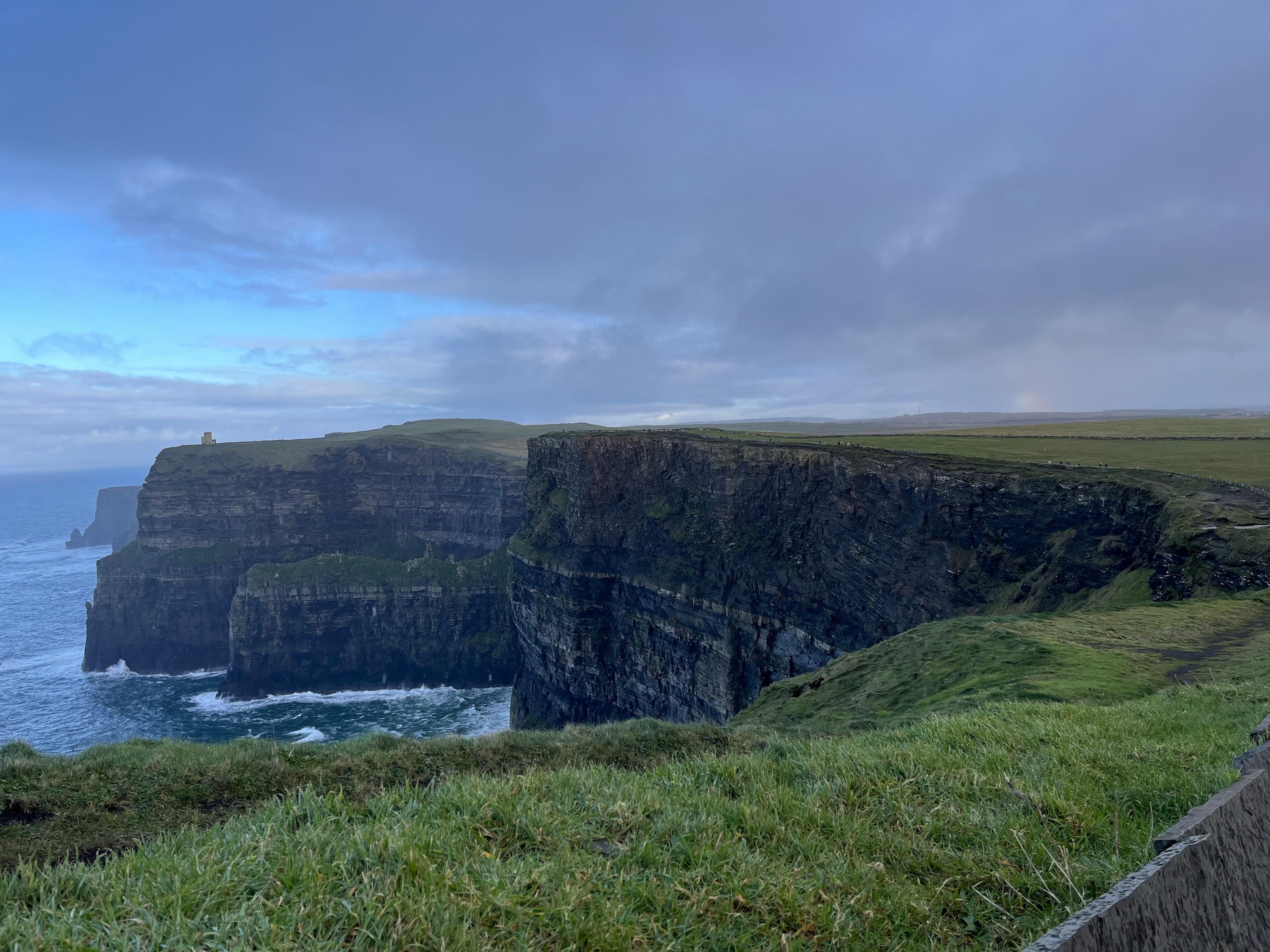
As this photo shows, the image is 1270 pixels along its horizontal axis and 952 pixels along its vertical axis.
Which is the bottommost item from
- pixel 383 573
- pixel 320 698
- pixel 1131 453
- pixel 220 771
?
pixel 320 698

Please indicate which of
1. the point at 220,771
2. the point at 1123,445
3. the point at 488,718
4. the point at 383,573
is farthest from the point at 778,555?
the point at 383,573

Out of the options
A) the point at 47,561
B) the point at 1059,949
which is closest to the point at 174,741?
the point at 1059,949

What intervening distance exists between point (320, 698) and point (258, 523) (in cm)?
3575

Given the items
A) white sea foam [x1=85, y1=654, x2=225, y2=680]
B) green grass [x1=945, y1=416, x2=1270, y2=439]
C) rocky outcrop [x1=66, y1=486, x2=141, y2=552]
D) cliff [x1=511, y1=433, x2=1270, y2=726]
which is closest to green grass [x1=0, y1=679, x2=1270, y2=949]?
cliff [x1=511, y1=433, x2=1270, y2=726]

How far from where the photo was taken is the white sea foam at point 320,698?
7938 centimetres

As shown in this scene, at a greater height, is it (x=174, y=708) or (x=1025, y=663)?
(x=1025, y=663)

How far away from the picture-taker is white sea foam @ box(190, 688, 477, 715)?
79.4 meters

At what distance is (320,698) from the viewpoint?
83500 millimetres

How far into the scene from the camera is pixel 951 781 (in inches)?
257

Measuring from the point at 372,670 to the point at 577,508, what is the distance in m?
45.4

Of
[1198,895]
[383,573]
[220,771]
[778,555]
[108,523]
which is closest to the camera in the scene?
[1198,895]

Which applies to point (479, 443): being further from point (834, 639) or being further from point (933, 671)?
point (933, 671)

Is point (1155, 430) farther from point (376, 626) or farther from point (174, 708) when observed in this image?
point (174, 708)

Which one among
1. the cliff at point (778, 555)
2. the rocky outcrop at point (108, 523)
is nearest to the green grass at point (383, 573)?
the cliff at point (778, 555)
